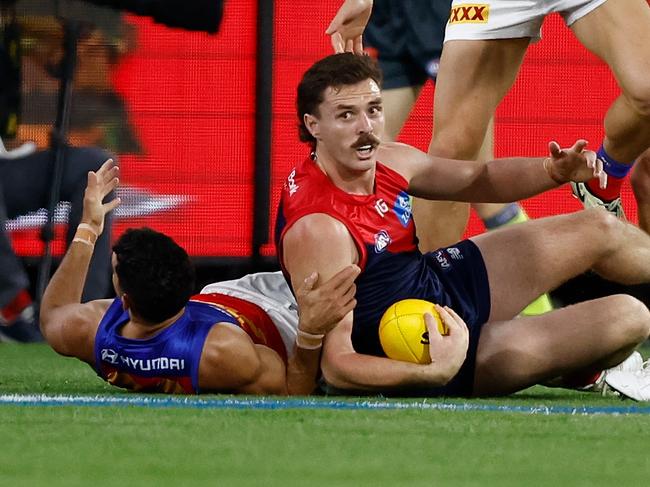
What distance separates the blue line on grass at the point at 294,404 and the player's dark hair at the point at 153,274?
0.30 metres

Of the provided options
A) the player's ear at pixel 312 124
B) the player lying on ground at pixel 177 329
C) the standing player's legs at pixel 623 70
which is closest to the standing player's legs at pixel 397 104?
the standing player's legs at pixel 623 70

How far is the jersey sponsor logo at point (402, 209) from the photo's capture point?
611cm

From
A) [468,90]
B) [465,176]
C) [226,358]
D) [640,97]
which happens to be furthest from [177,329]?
[640,97]

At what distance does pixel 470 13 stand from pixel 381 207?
1.44m

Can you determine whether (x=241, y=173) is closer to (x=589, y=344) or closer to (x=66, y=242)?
(x=66, y=242)

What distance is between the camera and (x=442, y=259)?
20.9 feet

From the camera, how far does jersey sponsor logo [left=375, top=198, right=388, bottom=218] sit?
6027 mm

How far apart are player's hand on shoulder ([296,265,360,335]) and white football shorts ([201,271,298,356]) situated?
0.47m

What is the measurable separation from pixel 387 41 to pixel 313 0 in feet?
2.54

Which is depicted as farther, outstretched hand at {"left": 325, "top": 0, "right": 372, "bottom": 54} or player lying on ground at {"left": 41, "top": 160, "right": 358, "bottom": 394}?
outstretched hand at {"left": 325, "top": 0, "right": 372, "bottom": 54}

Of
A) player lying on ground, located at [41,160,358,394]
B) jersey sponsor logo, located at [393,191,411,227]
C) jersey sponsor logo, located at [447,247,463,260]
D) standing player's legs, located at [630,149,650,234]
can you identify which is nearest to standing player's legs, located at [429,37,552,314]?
standing player's legs, located at [630,149,650,234]

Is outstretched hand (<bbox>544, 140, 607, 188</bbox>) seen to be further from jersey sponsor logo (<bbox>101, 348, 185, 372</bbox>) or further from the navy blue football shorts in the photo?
jersey sponsor logo (<bbox>101, 348, 185, 372</bbox>)

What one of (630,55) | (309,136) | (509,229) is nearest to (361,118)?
(309,136)

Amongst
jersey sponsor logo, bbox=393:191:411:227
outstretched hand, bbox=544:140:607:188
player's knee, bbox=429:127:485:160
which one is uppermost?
outstretched hand, bbox=544:140:607:188
